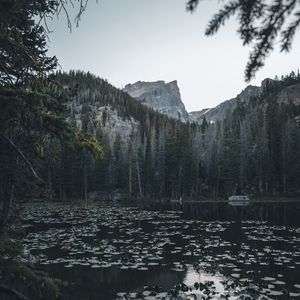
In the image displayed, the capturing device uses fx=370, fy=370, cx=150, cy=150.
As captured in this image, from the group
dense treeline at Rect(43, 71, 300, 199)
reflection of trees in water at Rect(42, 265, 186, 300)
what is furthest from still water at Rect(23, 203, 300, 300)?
dense treeline at Rect(43, 71, 300, 199)

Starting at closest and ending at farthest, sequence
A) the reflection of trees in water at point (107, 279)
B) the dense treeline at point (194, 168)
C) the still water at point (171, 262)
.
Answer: the still water at point (171, 262), the reflection of trees in water at point (107, 279), the dense treeline at point (194, 168)

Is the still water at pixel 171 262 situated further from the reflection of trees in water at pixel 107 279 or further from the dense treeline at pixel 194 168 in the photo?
the dense treeline at pixel 194 168

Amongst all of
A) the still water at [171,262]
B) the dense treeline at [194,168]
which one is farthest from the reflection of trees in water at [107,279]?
the dense treeline at [194,168]

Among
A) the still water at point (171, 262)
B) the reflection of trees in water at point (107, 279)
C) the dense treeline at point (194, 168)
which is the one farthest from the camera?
the dense treeline at point (194, 168)

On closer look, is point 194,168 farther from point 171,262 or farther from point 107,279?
point 107,279

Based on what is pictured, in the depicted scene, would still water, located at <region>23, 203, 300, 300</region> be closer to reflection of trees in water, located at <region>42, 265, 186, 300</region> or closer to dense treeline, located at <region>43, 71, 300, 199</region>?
reflection of trees in water, located at <region>42, 265, 186, 300</region>

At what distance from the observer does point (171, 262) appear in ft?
56.6

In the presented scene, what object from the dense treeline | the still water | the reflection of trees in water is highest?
the dense treeline

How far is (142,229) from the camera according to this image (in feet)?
95.1

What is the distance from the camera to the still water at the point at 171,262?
13031 mm

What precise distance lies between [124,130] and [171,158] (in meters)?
85.2

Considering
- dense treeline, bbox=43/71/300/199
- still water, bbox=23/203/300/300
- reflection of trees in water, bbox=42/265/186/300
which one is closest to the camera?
still water, bbox=23/203/300/300

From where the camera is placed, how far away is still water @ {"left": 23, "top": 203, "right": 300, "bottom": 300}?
13.0m

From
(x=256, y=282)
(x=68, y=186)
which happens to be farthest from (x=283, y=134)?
(x=256, y=282)
